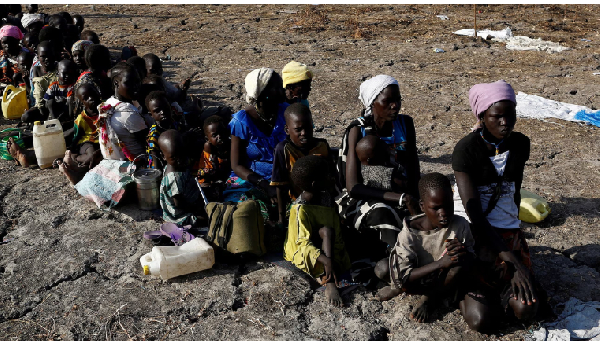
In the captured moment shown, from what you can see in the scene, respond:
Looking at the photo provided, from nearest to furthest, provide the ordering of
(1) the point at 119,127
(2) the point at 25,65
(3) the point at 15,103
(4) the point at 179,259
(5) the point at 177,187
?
(4) the point at 179,259 → (5) the point at 177,187 → (1) the point at 119,127 → (3) the point at 15,103 → (2) the point at 25,65

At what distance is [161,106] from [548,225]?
313cm

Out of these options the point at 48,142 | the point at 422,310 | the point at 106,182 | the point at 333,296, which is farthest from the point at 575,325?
the point at 48,142

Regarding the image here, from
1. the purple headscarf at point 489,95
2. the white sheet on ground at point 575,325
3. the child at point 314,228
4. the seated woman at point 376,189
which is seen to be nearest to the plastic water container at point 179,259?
the child at point 314,228

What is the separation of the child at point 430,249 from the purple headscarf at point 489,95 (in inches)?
20.3

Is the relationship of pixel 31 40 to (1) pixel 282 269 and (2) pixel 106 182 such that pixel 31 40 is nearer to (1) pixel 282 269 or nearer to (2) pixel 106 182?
(2) pixel 106 182

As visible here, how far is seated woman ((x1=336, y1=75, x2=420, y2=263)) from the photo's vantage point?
137 inches

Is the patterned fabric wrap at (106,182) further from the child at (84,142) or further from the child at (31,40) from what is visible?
the child at (31,40)

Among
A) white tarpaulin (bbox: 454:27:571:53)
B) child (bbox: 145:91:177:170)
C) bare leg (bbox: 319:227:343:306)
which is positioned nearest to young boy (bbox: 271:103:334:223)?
bare leg (bbox: 319:227:343:306)

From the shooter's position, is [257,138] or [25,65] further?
[25,65]

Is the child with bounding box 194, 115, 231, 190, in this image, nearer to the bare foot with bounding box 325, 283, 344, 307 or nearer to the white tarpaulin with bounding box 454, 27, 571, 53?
the bare foot with bounding box 325, 283, 344, 307

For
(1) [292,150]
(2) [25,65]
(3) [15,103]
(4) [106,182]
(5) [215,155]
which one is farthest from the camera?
(2) [25,65]

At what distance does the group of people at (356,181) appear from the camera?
3037 mm

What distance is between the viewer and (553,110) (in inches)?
247

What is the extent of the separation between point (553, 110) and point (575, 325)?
12.7 feet
